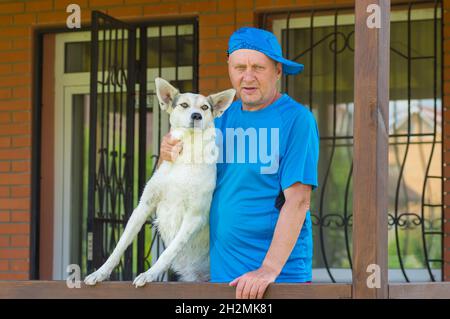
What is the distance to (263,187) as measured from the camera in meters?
3.82

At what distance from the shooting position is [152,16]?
275 inches

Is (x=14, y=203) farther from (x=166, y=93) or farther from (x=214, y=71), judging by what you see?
(x=166, y=93)

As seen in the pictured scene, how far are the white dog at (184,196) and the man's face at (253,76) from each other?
19cm

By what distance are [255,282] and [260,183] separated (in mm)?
370

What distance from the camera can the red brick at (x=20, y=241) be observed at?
719 cm

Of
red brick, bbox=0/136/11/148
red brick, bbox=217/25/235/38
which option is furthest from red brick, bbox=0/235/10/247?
red brick, bbox=217/25/235/38

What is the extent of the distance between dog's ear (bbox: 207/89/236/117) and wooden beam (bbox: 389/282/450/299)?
37.9 inches

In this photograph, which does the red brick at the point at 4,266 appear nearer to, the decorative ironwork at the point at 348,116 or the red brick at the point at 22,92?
the red brick at the point at 22,92

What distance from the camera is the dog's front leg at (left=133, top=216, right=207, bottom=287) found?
3.94m

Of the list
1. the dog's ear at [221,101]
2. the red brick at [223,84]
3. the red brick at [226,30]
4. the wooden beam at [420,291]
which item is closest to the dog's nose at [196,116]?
the dog's ear at [221,101]

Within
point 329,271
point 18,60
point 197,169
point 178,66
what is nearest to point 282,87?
point 178,66

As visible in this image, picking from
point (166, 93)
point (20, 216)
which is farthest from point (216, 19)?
point (166, 93)

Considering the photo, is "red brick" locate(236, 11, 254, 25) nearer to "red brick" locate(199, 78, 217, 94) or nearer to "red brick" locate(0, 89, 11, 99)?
"red brick" locate(199, 78, 217, 94)

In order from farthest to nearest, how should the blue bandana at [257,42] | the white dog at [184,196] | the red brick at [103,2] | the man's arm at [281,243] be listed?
the red brick at [103,2]
the white dog at [184,196]
the blue bandana at [257,42]
the man's arm at [281,243]
